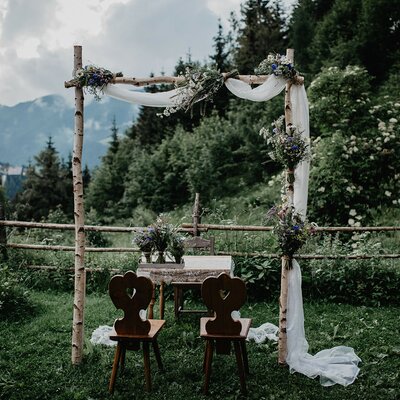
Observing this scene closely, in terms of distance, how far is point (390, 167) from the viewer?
11.7m

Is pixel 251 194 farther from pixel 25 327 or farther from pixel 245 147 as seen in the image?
pixel 25 327

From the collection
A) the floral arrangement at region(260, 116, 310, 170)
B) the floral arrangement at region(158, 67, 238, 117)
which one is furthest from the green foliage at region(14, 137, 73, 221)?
the floral arrangement at region(260, 116, 310, 170)

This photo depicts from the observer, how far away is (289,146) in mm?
5207

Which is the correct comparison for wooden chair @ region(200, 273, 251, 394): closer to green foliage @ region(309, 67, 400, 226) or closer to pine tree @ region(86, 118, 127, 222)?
green foliage @ region(309, 67, 400, 226)

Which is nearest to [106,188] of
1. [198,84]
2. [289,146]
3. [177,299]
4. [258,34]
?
[258,34]

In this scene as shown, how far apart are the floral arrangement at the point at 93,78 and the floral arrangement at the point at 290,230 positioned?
237 cm

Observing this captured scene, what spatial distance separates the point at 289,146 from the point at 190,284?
249cm

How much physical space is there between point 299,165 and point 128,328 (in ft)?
8.48

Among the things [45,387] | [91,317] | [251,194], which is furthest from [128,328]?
[251,194]

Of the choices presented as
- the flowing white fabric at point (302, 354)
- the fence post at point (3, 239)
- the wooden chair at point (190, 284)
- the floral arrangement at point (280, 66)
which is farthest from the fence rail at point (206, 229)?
the floral arrangement at point (280, 66)

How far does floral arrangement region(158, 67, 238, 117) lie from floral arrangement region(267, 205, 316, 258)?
1.51 m

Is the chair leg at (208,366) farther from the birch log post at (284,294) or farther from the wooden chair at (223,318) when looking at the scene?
the birch log post at (284,294)

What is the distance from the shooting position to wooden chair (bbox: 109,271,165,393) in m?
4.56

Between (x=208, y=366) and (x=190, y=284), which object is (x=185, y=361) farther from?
(x=190, y=284)
